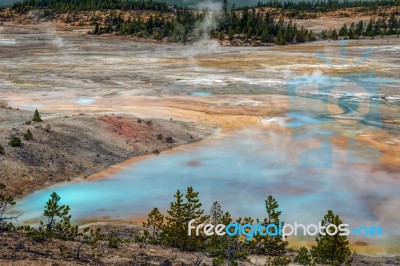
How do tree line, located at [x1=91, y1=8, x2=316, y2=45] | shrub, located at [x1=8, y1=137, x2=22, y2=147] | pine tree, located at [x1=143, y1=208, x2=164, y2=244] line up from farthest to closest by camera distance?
tree line, located at [x1=91, y1=8, x2=316, y2=45], shrub, located at [x1=8, y1=137, x2=22, y2=147], pine tree, located at [x1=143, y1=208, x2=164, y2=244]

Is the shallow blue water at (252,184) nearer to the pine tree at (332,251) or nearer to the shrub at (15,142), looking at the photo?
the shrub at (15,142)

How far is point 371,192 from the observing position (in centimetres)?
1830

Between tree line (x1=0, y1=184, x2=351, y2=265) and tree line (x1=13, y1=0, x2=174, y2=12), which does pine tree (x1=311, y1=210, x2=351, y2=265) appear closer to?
tree line (x1=0, y1=184, x2=351, y2=265)

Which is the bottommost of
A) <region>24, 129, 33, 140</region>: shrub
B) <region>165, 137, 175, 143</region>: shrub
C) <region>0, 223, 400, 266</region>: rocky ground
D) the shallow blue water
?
<region>0, 223, 400, 266</region>: rocky ground

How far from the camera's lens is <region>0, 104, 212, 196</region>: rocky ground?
1891 cm

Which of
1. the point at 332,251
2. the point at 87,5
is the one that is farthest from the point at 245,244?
the point at 87,5

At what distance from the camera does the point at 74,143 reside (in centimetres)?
2238

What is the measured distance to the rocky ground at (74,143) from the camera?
18906 mm

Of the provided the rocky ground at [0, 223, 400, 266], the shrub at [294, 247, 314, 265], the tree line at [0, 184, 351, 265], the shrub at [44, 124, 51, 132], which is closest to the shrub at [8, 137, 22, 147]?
the shrub at [44, 124, 51, 132]

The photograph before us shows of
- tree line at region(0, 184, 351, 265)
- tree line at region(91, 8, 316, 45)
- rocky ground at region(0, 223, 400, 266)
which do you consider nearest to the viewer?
rocky ground at region(0, 223, 400, 266)

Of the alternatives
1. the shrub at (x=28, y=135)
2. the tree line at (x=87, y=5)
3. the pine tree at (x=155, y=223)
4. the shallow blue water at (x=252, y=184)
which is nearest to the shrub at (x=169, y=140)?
the shallow blue water at (x=252, y=184)

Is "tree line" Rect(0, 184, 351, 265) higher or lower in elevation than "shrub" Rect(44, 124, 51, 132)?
lower

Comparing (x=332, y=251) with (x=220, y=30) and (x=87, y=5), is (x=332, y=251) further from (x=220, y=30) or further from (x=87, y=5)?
(x=87, y=5)

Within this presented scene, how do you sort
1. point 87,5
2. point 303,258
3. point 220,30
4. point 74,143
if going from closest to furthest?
1. point 303,258
2. point 74,143
3. point 220,30
4. point 87,5
